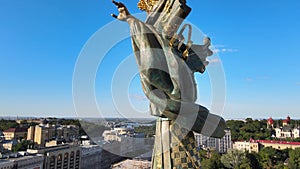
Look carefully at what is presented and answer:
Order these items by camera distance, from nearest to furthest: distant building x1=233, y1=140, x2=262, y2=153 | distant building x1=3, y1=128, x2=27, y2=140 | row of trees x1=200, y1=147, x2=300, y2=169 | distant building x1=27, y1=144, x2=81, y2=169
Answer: distant building x1=27, y1=144, x2=81, y2=169 → row of trees x1=200, y1=147, x2=300, y2=169 → distant building x1=233, y1=140, x2=262, y2=153 → distant building x1=3, y1=128, x2=27, y2=140

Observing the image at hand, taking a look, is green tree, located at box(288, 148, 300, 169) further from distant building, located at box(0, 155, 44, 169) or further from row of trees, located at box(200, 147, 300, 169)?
distant building, located at box(0, 155, 44, 169)

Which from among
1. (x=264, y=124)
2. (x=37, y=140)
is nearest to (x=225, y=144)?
(x=264, y=124)

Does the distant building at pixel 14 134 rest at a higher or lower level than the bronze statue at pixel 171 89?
lower

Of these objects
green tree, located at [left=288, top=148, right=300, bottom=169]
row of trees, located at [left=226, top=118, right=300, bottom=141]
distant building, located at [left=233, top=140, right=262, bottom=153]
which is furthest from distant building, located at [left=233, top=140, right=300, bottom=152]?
green tree, located at [left=288, top=148, right=300, bottom=169]

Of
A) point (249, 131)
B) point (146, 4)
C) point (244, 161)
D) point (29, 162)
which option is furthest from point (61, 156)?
point (249, 131)

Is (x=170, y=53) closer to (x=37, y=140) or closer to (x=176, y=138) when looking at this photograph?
(x=176, y=138)

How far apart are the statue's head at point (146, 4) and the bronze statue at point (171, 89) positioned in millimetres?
629

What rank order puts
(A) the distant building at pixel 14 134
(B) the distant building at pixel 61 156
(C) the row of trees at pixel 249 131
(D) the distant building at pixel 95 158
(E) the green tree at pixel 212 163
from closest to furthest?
(B) the distant building at pixel 61 156 → (E) the green tree at pixel 212 163 → (D) the distant building at pixel 95 158 → (A) the distant building at pixel 14 134 → (C) the row of trees at pixel 249 131

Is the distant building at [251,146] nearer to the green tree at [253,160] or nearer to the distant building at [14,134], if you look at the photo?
the green tree at [253,160]

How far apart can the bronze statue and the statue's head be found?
63 cm

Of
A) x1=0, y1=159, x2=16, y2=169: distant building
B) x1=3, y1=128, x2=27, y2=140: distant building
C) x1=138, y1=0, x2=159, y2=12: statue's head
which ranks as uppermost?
x1=138, y1=0, x2=159, y2=12: statue's head

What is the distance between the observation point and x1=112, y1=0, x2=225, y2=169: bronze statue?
4070mm

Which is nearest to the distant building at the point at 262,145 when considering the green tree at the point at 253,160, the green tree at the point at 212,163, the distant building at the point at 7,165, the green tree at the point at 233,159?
the green tree at the point at 253,160

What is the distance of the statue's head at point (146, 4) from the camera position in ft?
16.8
